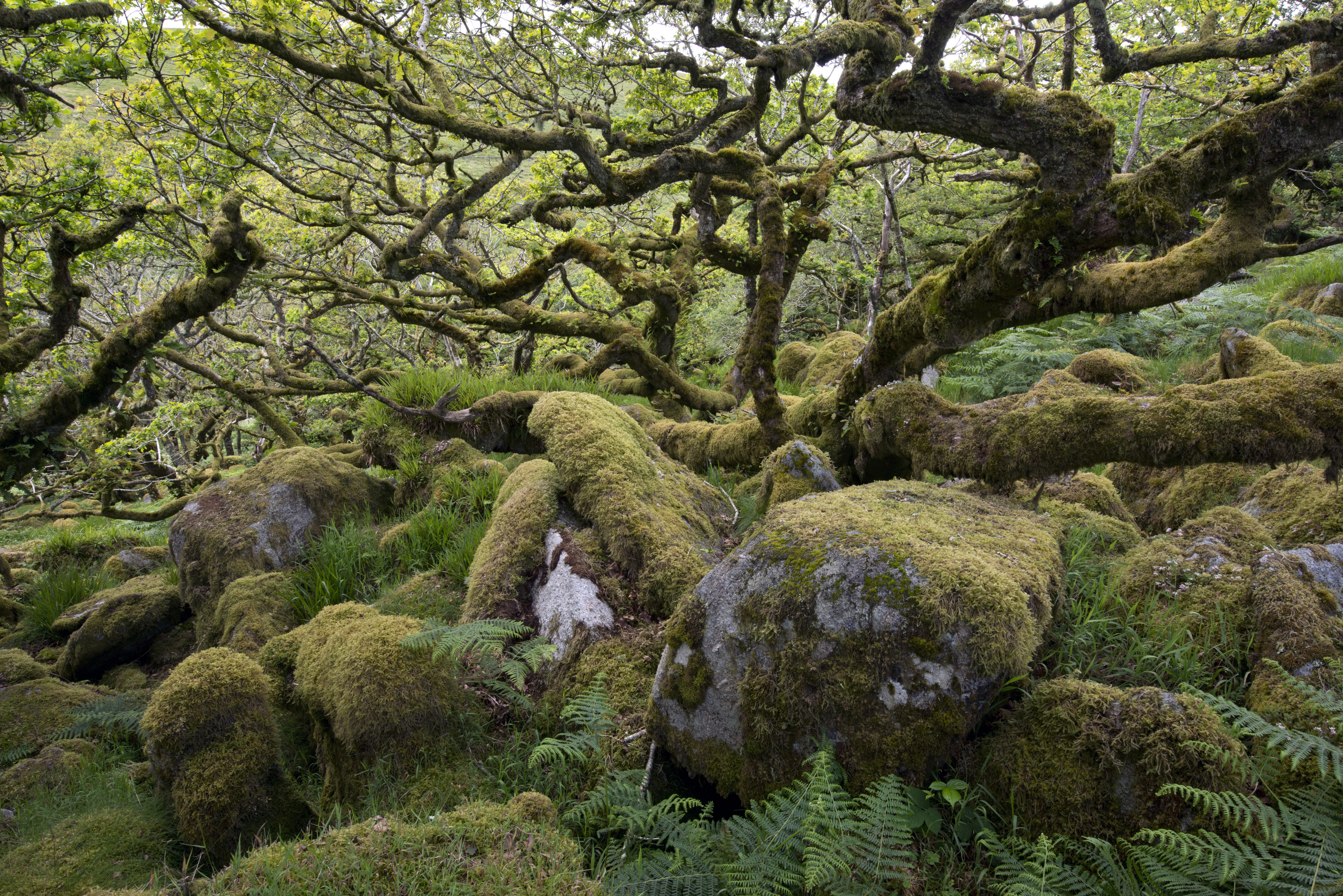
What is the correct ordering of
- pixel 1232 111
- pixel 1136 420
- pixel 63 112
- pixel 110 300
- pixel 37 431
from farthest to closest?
pixel 110 300 < pixel 1232 111 < pixel 63 112 < pixel 37 431 < pixel 1136 420

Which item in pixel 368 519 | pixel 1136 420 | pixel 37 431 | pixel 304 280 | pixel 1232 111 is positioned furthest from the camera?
pixel 304 280

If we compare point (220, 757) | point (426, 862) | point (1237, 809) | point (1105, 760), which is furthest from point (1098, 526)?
point (220, 757)

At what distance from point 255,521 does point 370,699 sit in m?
3.81

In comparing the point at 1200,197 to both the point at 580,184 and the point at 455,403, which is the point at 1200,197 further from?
the point at 455,403

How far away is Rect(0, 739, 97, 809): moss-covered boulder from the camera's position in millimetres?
3447

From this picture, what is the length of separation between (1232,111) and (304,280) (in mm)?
13551

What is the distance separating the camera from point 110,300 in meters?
13.4

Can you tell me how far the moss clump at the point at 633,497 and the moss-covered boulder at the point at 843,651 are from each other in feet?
3.01

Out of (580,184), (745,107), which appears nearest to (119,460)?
(580,184)

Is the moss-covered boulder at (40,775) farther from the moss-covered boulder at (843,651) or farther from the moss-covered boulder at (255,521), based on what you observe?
the moss-covered boulder at (843,651)

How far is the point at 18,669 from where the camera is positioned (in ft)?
16.6

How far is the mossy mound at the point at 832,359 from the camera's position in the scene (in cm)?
1043

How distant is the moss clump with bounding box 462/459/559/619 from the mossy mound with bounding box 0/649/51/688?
148 inches

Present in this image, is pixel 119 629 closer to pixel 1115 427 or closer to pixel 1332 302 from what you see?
pixel 1115 427
